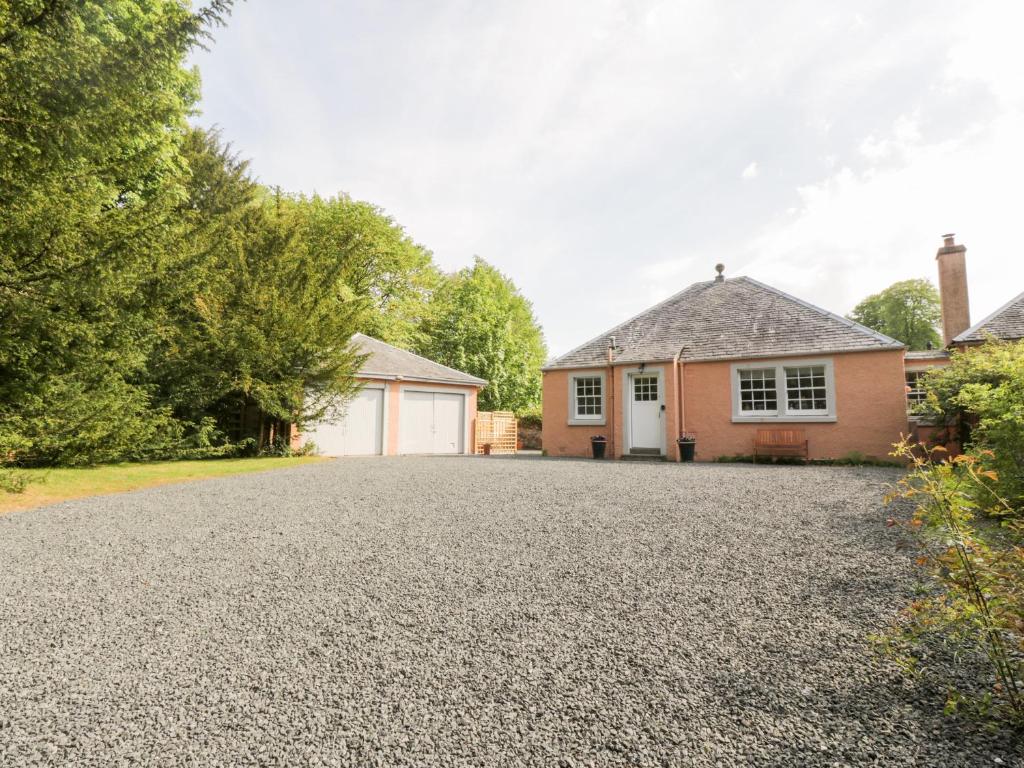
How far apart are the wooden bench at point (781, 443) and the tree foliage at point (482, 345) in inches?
765

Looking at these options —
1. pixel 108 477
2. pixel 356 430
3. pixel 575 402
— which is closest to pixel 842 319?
pixel 575 402

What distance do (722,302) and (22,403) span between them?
56.4ft

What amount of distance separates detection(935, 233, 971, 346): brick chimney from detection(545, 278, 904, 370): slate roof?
14.9 ft

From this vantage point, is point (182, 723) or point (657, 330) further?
point (657, 330)

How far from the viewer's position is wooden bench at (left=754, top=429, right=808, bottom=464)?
12406mm

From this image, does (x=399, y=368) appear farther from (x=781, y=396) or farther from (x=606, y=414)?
(x=781, y=396)

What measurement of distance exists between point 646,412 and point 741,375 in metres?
2.81

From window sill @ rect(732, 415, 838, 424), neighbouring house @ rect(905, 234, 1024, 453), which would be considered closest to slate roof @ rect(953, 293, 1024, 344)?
neighbouring house @ rect(905, 234, 1024, 453)

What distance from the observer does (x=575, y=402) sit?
16.0 meters

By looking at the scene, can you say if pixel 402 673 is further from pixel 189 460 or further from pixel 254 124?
pixel 189 460

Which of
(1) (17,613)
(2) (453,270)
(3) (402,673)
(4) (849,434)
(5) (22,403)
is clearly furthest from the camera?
(2) (453,270)

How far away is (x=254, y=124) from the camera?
9109 mm

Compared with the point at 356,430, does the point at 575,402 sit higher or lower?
higher

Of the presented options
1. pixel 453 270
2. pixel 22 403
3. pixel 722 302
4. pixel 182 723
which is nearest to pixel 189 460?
pixel 22 403
